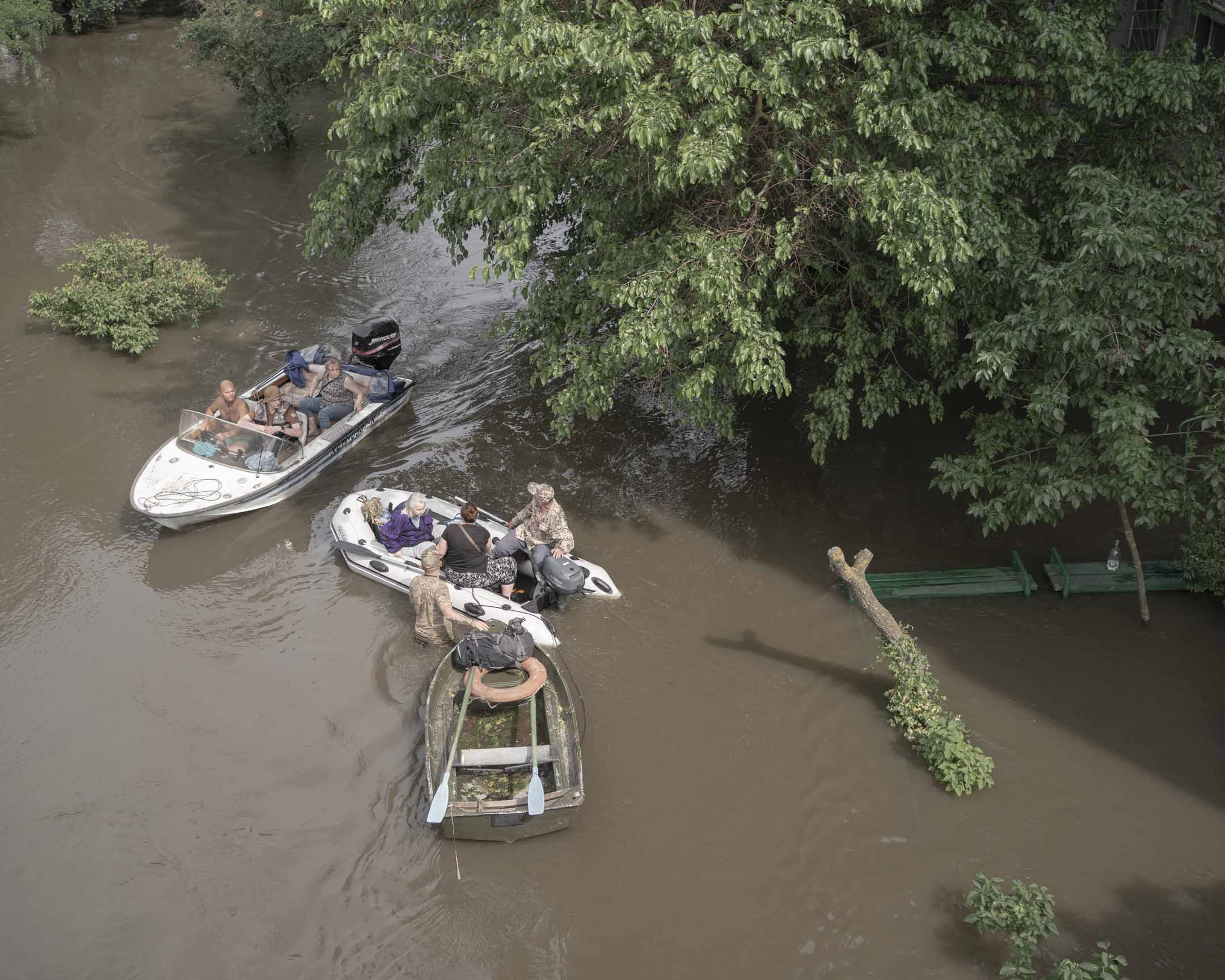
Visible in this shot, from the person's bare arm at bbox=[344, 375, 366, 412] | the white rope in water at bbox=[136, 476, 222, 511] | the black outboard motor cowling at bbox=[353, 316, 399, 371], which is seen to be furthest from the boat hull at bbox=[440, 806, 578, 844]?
the black outboard motor cowling at bbox=[353, 316, 399, 371]

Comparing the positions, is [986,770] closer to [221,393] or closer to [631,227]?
[631,227]

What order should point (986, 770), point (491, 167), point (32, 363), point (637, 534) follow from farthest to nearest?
point (32, 363) < point (637, 534) < point (491, 167) < point (986, 770)

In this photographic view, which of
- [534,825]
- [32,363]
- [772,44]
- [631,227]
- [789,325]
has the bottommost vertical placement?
[32,363]

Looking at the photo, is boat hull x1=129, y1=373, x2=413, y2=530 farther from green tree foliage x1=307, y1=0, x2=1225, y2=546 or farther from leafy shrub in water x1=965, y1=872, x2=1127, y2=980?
leafy shrub in water x1=965, y1=872, x2=1127, y2=980

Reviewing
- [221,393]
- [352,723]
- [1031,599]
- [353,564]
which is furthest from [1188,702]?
[221,393]

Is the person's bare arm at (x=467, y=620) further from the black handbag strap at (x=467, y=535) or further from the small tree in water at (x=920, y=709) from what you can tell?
the small tree in water at (x=920, y=709)

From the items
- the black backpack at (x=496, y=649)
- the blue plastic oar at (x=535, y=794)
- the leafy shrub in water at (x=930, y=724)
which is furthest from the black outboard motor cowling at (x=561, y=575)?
the leafy shrub in water at (x=930, y=724)

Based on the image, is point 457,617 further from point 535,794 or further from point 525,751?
point 535,794
